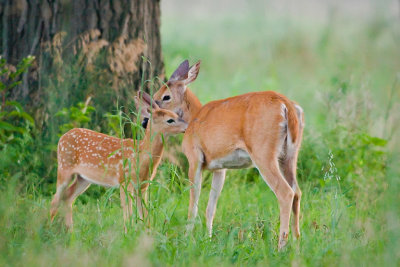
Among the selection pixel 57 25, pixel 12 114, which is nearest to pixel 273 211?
pixel 12 114

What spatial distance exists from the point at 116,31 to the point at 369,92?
302 cm

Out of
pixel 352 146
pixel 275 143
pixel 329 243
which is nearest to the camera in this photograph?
pixel 329 243

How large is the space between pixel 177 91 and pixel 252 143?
63.2 inches

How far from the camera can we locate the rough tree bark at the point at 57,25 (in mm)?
7355

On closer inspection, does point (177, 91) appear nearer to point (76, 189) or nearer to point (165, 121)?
Answer: point (165, 121)

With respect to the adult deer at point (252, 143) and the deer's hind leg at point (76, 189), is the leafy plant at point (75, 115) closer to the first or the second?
the deer's hind leg at point (76, 189)

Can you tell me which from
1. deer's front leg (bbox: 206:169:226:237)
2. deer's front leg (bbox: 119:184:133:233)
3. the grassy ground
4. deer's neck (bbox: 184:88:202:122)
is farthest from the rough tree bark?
deer's front leg (bbox: 119:184:133:233)

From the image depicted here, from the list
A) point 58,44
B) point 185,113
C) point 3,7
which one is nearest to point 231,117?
point 185,113

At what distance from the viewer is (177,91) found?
6699 millimetres

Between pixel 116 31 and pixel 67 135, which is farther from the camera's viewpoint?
pixel 116 31

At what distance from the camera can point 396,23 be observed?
15.8 ft

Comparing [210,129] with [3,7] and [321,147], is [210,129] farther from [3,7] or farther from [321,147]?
[3,7]

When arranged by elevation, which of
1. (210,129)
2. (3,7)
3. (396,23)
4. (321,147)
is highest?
(396,23)

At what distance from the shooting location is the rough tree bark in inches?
290
